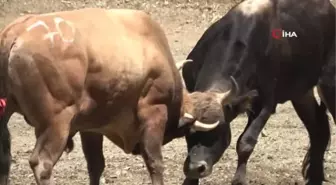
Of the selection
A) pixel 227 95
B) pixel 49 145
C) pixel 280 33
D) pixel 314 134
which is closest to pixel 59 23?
pixel 49 145

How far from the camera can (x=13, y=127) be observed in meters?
11.3

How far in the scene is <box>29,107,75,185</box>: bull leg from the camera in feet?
21.6

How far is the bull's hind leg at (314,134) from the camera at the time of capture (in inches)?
373

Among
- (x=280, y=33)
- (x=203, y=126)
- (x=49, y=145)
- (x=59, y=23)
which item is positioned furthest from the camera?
(x=280, y=33)

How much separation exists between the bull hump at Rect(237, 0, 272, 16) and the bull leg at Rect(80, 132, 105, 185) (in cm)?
175

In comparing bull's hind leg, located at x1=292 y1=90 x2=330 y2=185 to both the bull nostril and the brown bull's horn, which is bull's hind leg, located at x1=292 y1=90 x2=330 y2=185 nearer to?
the brown bull's horn

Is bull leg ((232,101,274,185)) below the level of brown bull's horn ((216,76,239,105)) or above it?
below

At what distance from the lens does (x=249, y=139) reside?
8.28 m

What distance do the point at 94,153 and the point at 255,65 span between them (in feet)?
5.36

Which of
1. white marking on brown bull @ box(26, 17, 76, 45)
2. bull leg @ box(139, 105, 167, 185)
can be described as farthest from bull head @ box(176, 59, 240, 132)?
white marking on brown bull @ box(26, 17, 76, 45)

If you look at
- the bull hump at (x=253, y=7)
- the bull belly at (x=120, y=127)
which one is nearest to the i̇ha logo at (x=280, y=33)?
the bull hump at (x=253, y=7)

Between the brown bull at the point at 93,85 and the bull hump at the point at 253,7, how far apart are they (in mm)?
991

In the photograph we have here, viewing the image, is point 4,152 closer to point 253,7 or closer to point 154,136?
point 154,136

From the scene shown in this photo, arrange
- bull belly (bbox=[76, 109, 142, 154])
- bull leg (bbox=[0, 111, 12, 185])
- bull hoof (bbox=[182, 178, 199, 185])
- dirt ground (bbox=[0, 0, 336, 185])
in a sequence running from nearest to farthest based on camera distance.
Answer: bull leg (bbox=[0, 111, 12, 185]), bull belly (bbox=[76, 109, 142, 154]), bull hoof (bbox=[182, 178, 199, 185]), dirt ground (bbox=[0, 0, 336, 185])
